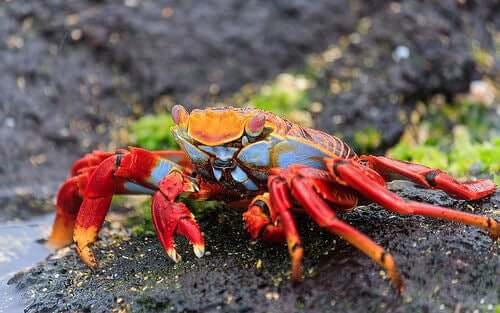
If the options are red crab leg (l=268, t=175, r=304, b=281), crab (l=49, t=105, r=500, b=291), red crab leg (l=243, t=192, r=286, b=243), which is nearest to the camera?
red crab leg (l=268, t=175, r=304, b=281)

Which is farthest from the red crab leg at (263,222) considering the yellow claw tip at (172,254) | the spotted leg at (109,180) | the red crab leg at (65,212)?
the red crab leg at (65,212)

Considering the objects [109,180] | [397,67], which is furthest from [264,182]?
[397,67]

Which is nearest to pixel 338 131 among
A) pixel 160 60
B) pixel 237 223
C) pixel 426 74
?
pixel 426 74

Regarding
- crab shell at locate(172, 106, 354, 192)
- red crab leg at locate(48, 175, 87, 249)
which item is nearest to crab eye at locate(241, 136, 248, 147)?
crab shell at locate(172, 106, 354, 192)

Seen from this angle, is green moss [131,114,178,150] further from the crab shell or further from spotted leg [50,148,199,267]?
the crab shell

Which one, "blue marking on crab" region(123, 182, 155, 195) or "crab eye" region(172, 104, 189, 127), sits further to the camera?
"blue marking on crab" region(123, 182, 155, 195)

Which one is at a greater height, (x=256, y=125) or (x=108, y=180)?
(x=256, y=125)

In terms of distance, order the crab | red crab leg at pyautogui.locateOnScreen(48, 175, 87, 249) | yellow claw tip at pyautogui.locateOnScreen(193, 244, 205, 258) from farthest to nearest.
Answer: red crab leg at pyautogui.locateOnScreen(48, 175, 87, 249), yellow claw tip at pyautogui.locateOnScreen(193, 244, 205, 258), the crab

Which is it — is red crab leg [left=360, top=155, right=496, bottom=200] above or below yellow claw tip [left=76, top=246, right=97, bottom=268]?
above

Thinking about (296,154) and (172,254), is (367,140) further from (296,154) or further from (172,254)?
(172,254)
